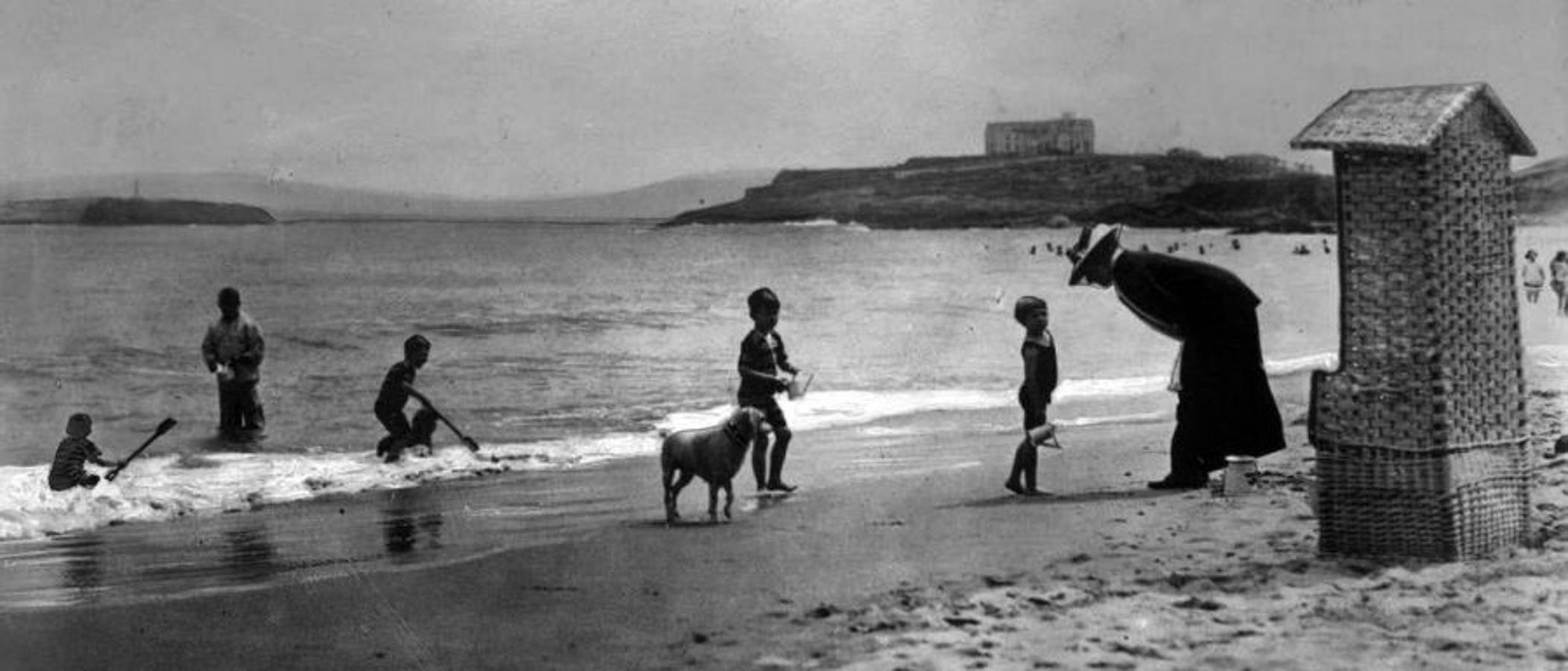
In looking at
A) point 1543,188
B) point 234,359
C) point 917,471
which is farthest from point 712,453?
point 1543,188

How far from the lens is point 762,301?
6.17m

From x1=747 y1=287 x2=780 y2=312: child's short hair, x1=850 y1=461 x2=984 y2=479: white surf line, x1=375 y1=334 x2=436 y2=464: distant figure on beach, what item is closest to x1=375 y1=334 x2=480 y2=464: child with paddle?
x1=375 y1=334 x2=436 y2=464: distant figure on beach

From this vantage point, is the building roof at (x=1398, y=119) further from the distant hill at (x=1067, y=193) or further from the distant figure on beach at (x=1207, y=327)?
the distant hill at (x=1067, y=193)

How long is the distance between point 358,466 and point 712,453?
237 cm

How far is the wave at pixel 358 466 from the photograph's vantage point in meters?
6.03

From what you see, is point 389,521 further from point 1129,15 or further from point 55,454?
point 1129,15

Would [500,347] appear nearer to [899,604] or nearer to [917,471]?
[917,471]

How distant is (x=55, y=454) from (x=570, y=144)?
2.56 meters

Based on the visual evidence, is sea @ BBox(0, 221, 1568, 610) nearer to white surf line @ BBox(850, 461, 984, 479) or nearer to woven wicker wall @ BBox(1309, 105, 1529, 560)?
white surf line @ BBox(850, 461, 984, 479)

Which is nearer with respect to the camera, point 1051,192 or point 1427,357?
point 1427,357

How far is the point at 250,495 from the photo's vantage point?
670cm

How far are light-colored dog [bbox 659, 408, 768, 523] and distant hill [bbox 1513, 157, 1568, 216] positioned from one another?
360 cm

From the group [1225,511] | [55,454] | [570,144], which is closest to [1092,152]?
[1225,511]

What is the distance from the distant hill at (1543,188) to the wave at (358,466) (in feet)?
3.85
